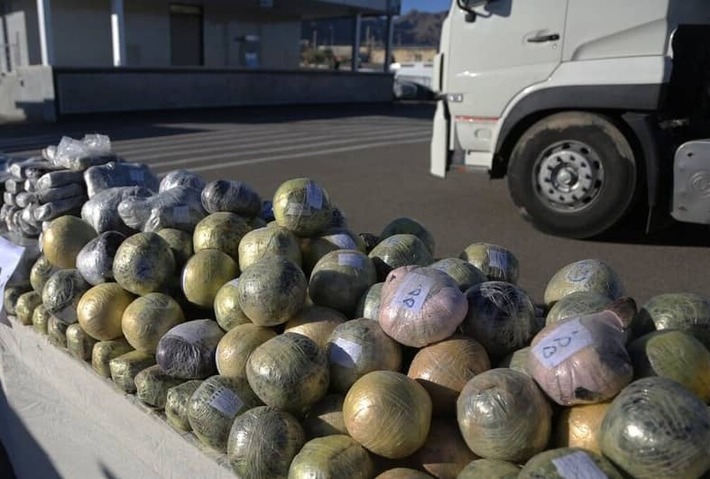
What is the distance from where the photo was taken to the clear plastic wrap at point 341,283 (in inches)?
93.0

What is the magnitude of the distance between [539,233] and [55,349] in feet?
16.2

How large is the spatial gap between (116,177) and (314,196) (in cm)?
148

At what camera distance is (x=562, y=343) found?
178 centimetres

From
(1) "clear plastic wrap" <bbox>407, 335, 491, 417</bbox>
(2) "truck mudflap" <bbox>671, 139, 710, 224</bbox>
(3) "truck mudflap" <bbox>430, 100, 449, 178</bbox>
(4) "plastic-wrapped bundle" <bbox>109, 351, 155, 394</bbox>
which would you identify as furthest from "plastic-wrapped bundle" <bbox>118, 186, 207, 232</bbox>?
(3) "truck mudflap" <bbox>430, 100, 449, 178</bbox>

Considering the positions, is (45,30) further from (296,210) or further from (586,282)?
(586,282)

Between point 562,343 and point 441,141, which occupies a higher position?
point 441,141

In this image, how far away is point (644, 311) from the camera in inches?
85.0

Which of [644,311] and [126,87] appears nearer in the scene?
[644,311]

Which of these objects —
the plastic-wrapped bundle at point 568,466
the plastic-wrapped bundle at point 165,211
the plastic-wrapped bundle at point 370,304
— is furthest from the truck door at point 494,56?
the plastic-wrapped bundle at point 568,466

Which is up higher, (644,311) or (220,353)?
(644,311)

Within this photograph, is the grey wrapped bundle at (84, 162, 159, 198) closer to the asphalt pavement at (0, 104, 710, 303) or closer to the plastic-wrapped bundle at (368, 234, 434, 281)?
the plastic-wrapped bundle at (368, 234, 434, 281)

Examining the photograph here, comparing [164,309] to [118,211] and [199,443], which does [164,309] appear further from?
[118,211]

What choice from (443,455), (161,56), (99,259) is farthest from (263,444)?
(161,56)

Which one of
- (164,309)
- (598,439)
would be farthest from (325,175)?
(598,439)
